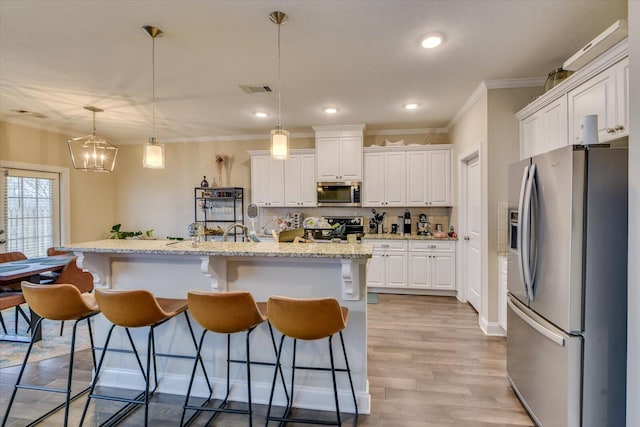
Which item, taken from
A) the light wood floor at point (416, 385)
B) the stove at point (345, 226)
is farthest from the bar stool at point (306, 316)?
the stove at point (345, 226)

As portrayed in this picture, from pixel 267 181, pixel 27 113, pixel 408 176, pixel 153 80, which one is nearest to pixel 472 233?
pixel 408 176

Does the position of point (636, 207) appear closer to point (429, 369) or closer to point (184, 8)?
point (429, 369)

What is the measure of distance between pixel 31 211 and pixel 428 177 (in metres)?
6.14

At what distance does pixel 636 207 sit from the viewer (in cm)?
141

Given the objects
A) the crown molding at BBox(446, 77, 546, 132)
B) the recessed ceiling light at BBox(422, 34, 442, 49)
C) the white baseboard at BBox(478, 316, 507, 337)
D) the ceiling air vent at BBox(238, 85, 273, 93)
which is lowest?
the white baseboard at BBox(478, 316, 507, 337)

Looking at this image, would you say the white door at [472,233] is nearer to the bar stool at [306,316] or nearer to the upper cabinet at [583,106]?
the upper cabinet at [583,106]

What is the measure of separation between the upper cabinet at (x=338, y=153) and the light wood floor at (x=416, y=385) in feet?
7.81

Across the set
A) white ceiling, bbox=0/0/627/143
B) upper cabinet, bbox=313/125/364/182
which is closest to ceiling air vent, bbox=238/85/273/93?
white ceiling, bbox=0/0/627/143

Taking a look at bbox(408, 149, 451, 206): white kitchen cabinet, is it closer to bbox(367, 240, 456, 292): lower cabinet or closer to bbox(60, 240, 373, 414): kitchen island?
bbox(367, 240, 456, 292): lower cabinet

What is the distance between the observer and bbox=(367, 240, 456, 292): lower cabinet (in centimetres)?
459

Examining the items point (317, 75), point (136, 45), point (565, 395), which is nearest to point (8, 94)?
point (136, 45)

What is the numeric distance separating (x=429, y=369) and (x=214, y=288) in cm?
190

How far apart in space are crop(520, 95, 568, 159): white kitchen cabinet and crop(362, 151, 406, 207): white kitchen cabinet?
1915mm

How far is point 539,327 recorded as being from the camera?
1.87 metres
